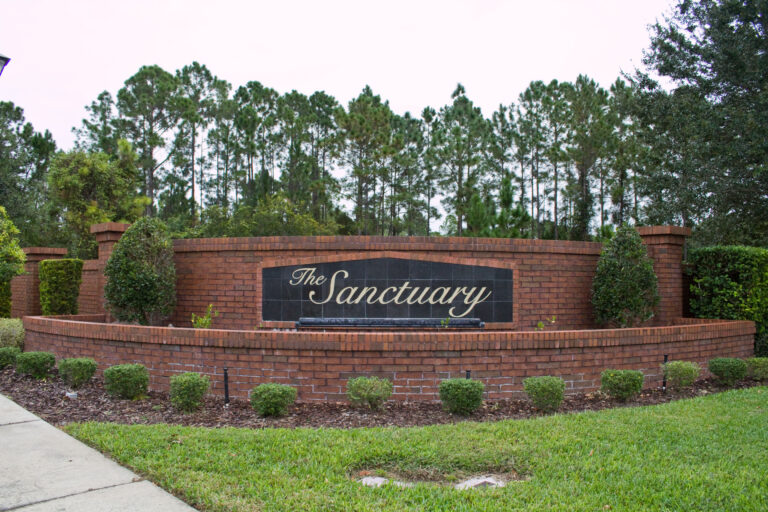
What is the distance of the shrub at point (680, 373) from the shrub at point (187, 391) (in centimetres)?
615

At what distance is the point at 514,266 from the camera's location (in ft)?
32.2

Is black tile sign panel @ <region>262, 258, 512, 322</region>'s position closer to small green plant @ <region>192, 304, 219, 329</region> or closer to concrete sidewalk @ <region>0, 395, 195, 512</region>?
small green plant @ <region>192, 304, 219, 329</region>

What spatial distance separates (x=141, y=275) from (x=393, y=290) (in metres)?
4.41

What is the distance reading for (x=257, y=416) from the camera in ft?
21.0

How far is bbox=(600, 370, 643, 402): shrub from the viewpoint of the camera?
274 inches

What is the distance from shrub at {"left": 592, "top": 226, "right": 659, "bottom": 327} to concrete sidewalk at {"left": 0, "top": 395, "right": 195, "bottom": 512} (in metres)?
7.92

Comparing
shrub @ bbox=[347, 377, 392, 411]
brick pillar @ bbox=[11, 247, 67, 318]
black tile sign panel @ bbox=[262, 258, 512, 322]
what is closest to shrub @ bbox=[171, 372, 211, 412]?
shrub @ bbox=[347, 377, 392, 411]

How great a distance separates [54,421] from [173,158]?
115 ft

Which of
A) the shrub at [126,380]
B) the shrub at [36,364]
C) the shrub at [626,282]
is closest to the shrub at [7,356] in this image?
the shrub at [36,364]

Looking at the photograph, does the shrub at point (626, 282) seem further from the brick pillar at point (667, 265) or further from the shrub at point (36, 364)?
the shrub at point (36, 364)

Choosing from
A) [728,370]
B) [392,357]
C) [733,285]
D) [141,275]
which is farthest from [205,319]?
[733,285]

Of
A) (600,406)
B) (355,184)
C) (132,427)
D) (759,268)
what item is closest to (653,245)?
(759,268)

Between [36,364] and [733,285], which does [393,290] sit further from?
[733,285]

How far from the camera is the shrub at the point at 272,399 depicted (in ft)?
20.5
